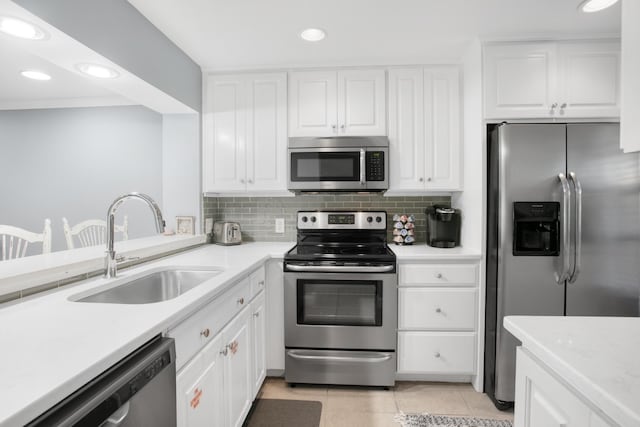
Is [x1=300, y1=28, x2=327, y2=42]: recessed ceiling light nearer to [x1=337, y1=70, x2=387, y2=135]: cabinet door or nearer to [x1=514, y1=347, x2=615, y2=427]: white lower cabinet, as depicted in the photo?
[x1=337, y1=70, x2=387, y2=135]: cabinet door

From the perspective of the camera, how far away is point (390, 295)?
2.19m

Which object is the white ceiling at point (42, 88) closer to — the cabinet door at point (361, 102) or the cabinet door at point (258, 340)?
the cabinet door at point (361, 102)

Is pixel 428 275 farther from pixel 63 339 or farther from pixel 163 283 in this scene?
pixel 63 339

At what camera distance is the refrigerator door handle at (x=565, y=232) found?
1.90 meters

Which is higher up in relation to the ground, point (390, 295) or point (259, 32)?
point (259, 32)

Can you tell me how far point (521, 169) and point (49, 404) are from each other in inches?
88.9

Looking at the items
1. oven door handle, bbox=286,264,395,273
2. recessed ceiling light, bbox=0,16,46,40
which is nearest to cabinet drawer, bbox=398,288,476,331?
oven door handle, bbox=286,264,395,273

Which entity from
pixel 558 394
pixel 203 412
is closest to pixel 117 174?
pixel 203 412

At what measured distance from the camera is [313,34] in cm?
209

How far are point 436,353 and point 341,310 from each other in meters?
0.71

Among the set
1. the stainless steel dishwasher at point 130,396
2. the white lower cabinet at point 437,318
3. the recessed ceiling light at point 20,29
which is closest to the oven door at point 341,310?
the white lower cabinet at point 437,318

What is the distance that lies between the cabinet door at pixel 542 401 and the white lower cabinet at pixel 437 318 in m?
1.32

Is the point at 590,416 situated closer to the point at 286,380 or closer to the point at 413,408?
the point at 413,408

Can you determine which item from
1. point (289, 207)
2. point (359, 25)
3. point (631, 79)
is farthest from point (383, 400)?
point (359, 25)
